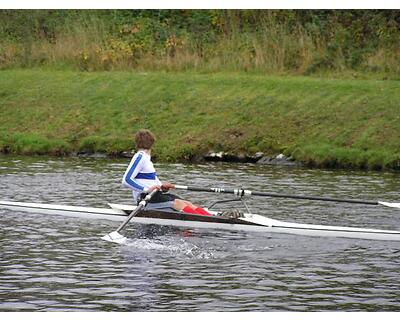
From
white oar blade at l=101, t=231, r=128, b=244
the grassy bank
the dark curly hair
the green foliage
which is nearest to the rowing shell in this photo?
the dark curly hair

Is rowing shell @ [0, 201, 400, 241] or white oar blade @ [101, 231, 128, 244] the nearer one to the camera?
white oar blade @ [101, 231, 128, 244]

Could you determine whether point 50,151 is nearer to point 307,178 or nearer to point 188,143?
point 188,143

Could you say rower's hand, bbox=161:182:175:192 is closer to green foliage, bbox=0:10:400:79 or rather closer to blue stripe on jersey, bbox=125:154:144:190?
blue stripe on jersey, bbox=125:154:144:190

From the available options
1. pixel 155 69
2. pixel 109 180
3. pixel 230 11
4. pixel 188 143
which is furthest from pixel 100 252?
pixel 230 11

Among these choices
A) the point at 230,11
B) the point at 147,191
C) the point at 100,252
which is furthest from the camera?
the point at 230,11

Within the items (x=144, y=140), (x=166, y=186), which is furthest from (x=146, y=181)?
(x=144, y=140)

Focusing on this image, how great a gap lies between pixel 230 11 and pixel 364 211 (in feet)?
57.8

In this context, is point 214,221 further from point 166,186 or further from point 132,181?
point 132,181

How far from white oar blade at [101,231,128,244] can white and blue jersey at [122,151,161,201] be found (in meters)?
1.45

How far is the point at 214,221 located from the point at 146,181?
4.36ft

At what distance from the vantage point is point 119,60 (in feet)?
112

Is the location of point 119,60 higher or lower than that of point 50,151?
higher

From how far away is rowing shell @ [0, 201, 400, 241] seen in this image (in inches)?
615

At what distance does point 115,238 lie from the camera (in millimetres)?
15141
